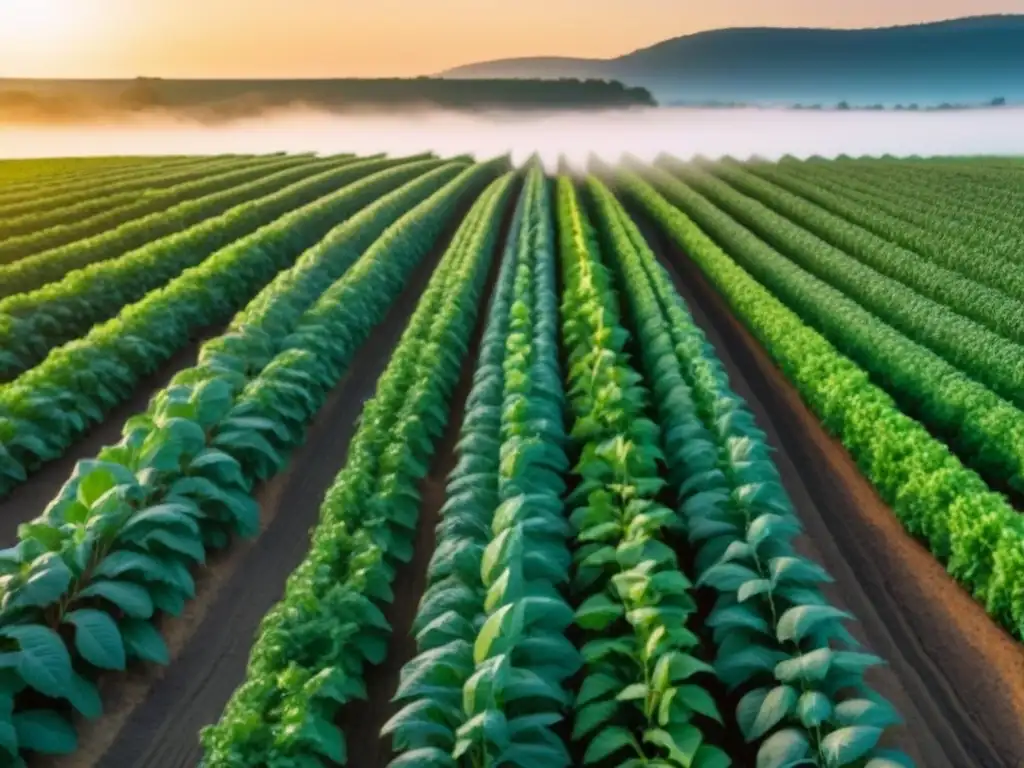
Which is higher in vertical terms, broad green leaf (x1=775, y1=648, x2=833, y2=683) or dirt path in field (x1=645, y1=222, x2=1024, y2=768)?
broad green leaf (x1=775, y1=648, x2=833, y2=683)

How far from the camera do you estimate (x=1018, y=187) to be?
29.7 meters

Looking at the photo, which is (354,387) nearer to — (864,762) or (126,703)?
(126,703)

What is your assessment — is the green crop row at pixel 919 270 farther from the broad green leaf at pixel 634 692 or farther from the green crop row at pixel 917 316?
the broad green leaf at pixel 634 692

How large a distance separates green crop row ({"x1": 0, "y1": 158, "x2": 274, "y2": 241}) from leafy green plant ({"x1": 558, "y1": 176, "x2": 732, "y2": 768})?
711 inches

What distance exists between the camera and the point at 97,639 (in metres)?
5.86

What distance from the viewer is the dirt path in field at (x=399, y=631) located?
5.91 meters

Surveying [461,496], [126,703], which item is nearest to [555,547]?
[461,496]

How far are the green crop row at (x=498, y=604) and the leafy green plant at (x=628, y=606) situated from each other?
218mm

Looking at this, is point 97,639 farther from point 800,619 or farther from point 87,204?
point 87,204

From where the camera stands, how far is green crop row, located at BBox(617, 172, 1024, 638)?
7066 millimetres

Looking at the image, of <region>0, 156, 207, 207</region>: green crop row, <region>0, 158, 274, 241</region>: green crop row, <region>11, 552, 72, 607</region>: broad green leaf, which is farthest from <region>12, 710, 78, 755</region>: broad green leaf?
<region>0, 156, 207, 207</region>: green crop row

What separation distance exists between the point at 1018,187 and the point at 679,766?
31.4 meters

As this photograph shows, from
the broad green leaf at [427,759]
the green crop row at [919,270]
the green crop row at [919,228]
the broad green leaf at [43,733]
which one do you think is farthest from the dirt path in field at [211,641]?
the green crop row at [919,228]

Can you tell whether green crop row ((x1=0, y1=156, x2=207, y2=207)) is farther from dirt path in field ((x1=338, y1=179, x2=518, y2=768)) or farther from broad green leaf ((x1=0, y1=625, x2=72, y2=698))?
broad green leaf ((x1=0, y1=625, x2=72, y2=698))
